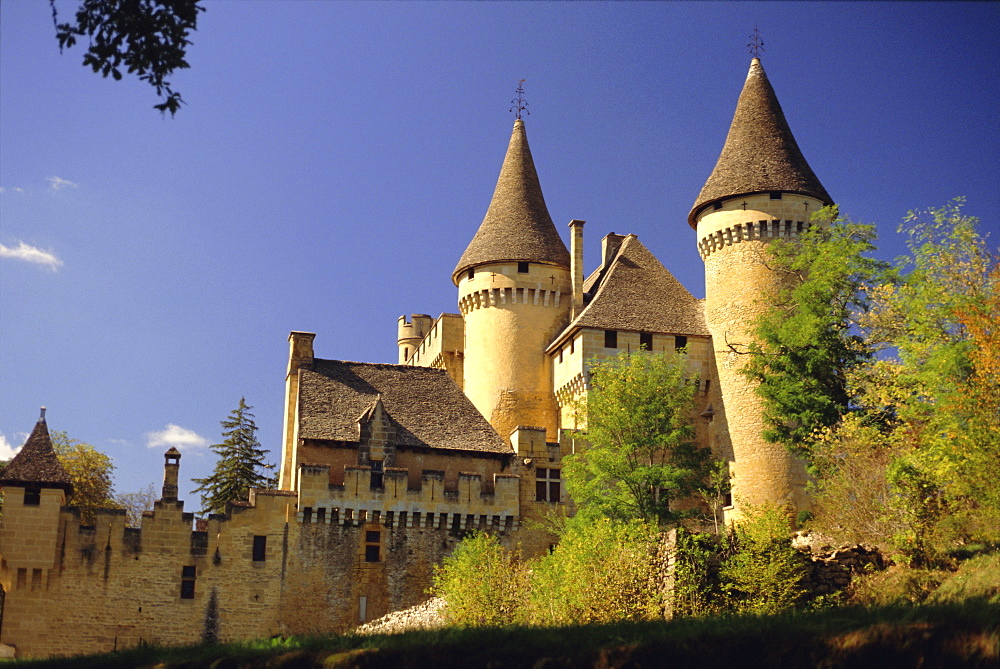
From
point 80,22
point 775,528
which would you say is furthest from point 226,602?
point 80,22

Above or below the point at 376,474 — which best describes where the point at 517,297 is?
above

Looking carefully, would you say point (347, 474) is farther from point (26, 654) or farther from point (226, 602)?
point (26, 654)

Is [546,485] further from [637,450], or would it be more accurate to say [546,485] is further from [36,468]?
[36,468]

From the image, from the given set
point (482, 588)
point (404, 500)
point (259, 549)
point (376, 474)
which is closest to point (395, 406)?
point (376, 474)

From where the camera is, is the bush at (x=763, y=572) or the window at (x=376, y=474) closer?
the bush at (x=763, y=572)

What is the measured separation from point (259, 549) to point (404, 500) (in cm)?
454

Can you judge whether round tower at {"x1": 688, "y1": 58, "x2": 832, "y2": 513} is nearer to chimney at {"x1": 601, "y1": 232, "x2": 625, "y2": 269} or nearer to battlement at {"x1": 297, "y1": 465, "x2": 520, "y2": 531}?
chimney at {"x1": 601, "y1": 232, "x2": 625, "y2": 269}

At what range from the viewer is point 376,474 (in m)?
36.7

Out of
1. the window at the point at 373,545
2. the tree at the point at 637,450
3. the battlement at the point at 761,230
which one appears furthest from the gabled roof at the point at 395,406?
the battlement at the point at 761,230

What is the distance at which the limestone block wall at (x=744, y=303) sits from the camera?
36625mm

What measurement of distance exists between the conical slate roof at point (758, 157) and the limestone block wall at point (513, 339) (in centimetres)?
586

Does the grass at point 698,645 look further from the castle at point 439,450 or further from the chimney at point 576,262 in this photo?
the chimney at point 576,262

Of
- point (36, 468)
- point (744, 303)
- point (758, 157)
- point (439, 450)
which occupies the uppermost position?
point (758, 157)

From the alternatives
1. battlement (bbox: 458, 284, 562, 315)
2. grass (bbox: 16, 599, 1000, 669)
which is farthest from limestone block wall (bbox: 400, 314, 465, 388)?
grass (bbox: 16, 599, 1000, 669)
